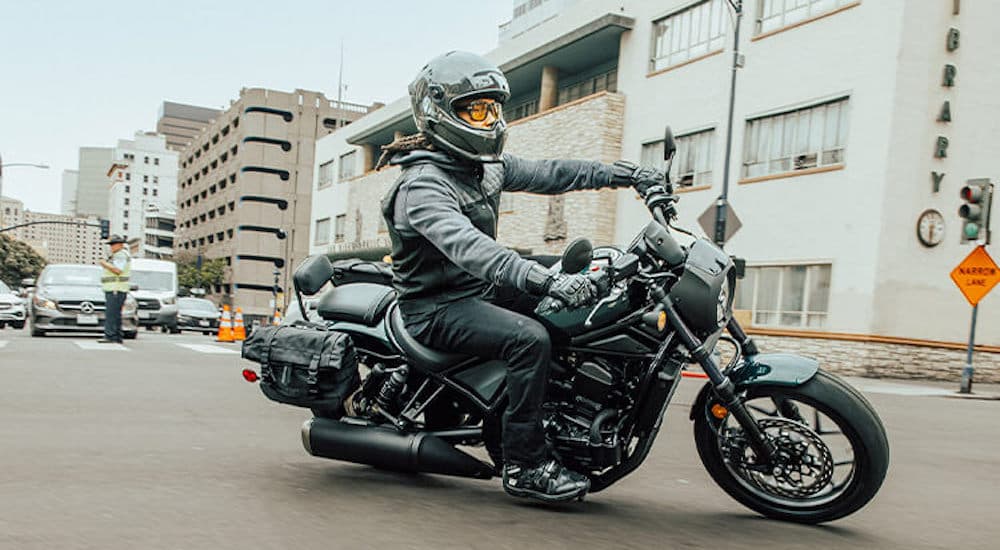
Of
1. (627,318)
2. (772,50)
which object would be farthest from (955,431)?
(772,50)

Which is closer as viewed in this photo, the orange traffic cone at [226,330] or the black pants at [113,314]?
the black pants at [113,314]

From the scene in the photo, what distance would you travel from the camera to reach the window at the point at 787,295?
19.6 meters

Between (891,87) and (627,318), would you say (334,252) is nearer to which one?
(891,87)

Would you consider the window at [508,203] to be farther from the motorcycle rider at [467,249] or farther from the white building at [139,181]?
the white building at [139,181]

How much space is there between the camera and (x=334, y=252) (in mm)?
51875

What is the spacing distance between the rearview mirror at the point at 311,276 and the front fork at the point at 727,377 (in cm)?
166

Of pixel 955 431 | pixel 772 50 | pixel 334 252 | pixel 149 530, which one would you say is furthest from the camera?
pixel 334 252

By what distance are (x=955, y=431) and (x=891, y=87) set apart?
12108 millimetres

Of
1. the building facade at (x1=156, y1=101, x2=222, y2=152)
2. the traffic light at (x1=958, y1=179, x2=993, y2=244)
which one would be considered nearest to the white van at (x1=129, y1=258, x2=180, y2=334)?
the traffic light at (x1=958, y1=179, x2=993, y2=244)

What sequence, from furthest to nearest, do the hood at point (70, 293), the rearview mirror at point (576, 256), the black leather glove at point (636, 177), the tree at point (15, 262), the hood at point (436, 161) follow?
the tree at point (15, 262), the hood at point (70, 293), the black leather glove at point (636, 177), the hood at point (436, 161), the rearview mirror at point (576, 256)

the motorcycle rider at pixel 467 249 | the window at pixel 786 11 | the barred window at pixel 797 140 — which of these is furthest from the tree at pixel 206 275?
the motorcycle rider at pixel 467 249

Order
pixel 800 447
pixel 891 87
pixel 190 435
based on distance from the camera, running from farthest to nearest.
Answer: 1. pixel 891 87
2. pixel 190 435
3. pixel 800 447

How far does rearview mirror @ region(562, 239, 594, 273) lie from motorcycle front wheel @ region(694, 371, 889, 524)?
99cm

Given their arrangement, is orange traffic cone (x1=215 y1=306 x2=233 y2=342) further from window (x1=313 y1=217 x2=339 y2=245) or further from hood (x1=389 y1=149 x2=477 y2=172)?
window (x1=313 y1=217 x2=339 y2=245)
